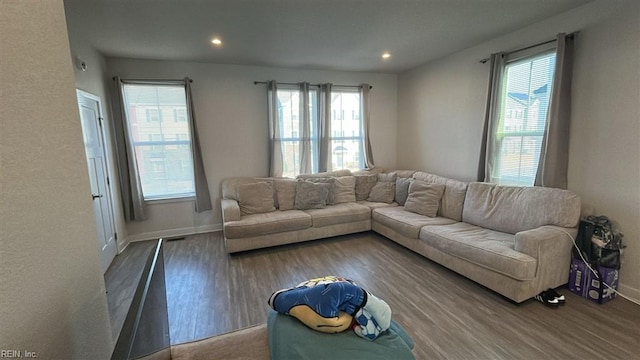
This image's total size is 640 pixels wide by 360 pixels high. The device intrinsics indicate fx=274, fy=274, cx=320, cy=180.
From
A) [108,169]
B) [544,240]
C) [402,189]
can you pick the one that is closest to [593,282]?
[544,240]

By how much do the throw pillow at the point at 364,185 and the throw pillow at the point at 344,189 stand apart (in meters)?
0.08

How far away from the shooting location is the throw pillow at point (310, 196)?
4117 mm

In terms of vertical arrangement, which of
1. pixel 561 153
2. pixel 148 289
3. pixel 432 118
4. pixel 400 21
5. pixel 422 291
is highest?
pixel 400 21

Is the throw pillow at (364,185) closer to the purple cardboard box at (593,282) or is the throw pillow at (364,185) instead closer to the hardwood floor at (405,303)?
the hardwood floor at (405,303)

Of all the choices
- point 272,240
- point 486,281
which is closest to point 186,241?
point 272,240

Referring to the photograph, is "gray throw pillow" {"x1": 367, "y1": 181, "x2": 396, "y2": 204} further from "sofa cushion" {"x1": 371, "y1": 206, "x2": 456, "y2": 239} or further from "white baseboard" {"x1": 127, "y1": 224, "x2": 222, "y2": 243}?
"white baseboard" {"x1": 127, "y1": 224, "x2": 222, "y2": 243}

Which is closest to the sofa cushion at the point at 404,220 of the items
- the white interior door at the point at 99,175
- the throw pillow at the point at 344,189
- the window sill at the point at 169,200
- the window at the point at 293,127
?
the throw pillow at the point at 344,189

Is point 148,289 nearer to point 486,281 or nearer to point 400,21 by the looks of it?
point 486,281

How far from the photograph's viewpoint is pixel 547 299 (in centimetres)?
237

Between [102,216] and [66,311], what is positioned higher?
[66,311]

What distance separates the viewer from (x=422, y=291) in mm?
2656

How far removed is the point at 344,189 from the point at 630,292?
325 cm

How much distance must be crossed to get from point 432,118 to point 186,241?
4.31 m

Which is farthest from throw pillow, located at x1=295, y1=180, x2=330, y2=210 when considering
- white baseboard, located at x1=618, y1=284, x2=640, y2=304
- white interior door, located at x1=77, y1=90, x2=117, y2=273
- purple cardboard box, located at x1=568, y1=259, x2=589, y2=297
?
white baseboard, located at x1=618, y1=284, x2=640, y2=304
